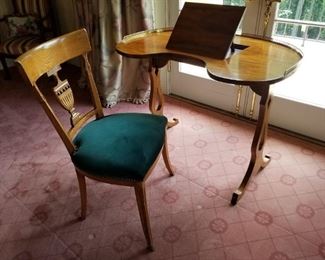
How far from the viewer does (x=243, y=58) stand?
Result: 1.34 metres

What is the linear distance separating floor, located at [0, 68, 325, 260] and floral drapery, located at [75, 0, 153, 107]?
0.59 m

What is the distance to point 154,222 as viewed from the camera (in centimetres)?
146

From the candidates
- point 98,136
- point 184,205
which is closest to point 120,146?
point 98,136

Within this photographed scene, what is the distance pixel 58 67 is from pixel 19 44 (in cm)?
182

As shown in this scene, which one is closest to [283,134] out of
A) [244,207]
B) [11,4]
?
[244,207]

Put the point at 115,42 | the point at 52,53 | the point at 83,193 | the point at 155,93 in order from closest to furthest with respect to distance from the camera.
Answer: the point at 52,53 → the point at 83,193 → the point at 155,93 → the point at 115,42

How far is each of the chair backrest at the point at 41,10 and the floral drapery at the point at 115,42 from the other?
557 mm

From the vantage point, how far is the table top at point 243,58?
1.18 meters

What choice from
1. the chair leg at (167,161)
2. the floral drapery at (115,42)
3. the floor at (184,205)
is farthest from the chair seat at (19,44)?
the chair leg at (167,161)

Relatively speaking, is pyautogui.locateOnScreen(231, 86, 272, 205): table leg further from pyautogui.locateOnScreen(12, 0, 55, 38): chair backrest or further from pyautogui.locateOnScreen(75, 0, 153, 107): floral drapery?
pyautogui.locateOnScreen(12, 0, 55, 38): chair backrest

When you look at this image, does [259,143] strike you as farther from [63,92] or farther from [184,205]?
[63,92]

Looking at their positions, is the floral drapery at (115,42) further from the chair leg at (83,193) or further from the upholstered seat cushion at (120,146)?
the chair leg at (83,193)

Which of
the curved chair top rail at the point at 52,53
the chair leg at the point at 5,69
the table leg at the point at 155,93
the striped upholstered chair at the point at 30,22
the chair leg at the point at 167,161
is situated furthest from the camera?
the chair leg at the point at 5,69

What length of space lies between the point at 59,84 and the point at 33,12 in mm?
2191
